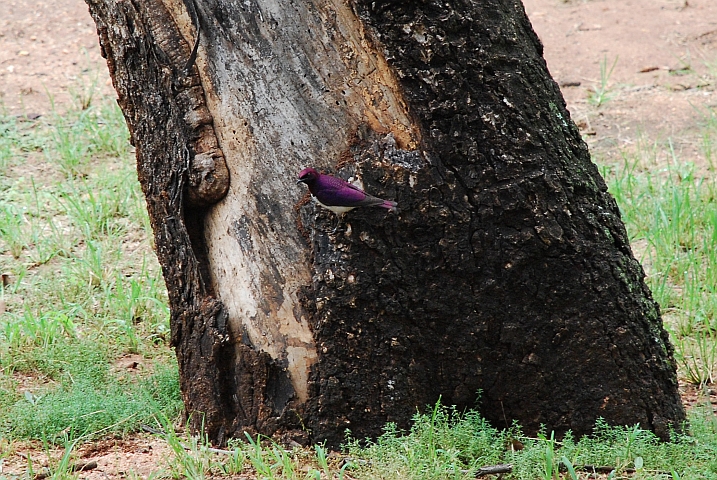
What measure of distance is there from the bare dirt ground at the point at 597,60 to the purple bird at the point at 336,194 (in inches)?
146

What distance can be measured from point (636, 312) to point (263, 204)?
133 cm

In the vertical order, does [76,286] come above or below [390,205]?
below

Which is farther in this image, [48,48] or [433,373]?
[48,48]

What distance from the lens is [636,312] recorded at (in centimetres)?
285

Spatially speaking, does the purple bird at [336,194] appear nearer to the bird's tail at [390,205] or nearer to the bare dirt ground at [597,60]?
the bird's tail at [390,205]

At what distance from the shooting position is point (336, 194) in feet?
8.33

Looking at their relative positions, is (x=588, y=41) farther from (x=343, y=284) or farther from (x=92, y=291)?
(x=343, y=284)

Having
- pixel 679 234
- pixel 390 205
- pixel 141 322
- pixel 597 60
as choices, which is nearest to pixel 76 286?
pixel 141 322

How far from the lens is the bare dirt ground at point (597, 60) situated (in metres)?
6.23

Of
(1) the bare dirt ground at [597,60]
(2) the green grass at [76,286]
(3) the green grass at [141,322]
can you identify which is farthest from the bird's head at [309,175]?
(1) the bare dirt ground at [597,60]

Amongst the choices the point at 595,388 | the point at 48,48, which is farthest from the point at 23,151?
the point at 595,388

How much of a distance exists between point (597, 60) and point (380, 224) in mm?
5251

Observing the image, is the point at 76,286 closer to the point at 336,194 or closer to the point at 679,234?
the point at 336,194

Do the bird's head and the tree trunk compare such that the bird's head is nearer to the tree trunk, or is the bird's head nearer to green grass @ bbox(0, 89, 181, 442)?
A: the tree trunk
